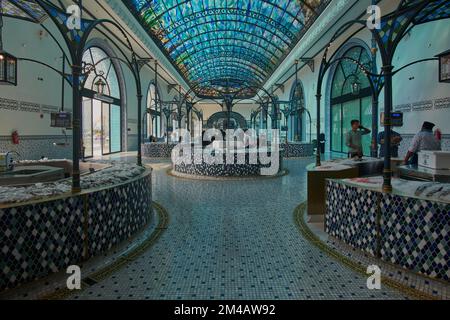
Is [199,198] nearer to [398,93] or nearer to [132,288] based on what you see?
[132,288]

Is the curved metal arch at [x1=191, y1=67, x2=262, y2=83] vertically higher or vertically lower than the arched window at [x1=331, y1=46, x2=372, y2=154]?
higher

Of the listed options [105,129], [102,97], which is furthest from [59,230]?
[105,129]

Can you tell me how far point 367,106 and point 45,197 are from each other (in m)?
12.4

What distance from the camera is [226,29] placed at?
56.0 ft

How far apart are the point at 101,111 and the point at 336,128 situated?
11724mm

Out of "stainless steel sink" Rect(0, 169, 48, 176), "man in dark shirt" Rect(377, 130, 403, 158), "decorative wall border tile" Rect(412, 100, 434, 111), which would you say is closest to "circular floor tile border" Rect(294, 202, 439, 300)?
"man in dark shirt" Rect(377, 130, 403, 158)

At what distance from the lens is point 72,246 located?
2859 mm

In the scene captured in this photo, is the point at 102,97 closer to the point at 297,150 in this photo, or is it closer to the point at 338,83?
the point at 297,150

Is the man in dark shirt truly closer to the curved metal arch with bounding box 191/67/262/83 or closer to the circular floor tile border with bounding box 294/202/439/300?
the circular floor tile border with bounding box 294/202/439/300

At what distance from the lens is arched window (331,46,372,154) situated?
12305 mm

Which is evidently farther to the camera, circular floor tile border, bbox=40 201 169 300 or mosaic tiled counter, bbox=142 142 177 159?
mosaic tiled counter, bbox=142 142 177 159

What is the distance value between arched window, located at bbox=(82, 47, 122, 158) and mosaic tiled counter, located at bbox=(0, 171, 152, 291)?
9.42m

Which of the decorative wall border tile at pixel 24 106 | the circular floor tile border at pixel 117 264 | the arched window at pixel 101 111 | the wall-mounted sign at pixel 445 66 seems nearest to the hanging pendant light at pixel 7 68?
the circular floor tile border at pixel 117 264

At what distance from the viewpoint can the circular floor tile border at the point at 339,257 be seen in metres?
2.39
